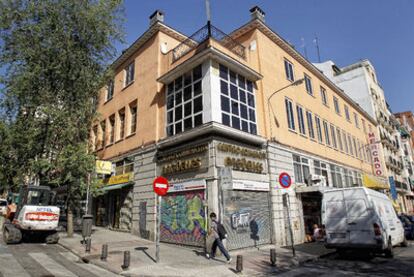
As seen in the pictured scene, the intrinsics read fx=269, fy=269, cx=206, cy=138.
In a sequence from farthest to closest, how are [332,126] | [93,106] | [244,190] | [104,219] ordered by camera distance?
[332,126], [104,219], [93,106], [244,190]

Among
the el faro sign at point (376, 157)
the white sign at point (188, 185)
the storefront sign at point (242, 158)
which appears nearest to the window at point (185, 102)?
the storefront sign at point (242, 158)

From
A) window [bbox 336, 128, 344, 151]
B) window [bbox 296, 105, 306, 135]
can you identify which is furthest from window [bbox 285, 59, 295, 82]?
window [bbox 336, 128, 344, 151]

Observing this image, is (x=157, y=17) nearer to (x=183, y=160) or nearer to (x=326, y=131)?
(x=183, y=160)

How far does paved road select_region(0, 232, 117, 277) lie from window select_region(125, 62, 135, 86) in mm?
12908

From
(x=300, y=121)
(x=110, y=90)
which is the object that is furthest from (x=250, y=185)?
(x=110, y=90)

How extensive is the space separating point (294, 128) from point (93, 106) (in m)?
14.2

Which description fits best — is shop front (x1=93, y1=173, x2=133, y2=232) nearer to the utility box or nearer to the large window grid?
the utility box

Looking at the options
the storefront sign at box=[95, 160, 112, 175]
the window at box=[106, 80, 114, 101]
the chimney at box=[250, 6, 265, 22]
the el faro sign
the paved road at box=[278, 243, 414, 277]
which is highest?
the chimney at box=[250, 6, 265, 22]

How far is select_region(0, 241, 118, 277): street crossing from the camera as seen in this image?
25.7 ft

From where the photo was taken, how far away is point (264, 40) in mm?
17750

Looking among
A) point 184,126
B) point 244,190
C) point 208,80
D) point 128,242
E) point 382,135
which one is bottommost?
point 128,242

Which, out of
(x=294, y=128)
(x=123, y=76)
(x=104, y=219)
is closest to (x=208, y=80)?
(x=294, y=128)

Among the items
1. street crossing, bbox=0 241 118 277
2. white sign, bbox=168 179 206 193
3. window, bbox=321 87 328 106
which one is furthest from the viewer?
window, bbox=321 87 328 106

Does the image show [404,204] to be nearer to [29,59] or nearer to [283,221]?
[283,221]
